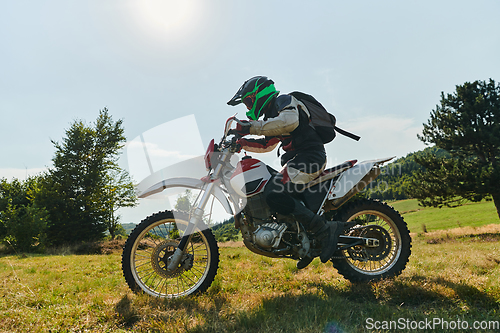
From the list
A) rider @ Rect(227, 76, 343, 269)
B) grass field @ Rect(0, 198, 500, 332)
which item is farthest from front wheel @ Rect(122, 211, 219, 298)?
rider @ Rect(227, 76, 343, 269)

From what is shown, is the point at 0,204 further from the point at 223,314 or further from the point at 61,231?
the point at 223,314

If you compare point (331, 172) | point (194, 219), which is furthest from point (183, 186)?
point (331, 172)

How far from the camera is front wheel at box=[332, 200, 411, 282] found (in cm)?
379

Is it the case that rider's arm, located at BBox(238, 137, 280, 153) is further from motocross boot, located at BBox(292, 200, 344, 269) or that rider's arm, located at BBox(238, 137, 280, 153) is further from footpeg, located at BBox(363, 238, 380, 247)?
footpeg, located at BBox(363, 238, 380, 247)

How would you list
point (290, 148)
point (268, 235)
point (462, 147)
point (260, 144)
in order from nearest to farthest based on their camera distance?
point (268, 235), point (290, 148), point (260, 144), point (462, 147)

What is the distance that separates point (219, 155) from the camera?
3660mm

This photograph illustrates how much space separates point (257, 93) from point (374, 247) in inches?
108

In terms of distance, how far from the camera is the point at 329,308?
2639 millimetres

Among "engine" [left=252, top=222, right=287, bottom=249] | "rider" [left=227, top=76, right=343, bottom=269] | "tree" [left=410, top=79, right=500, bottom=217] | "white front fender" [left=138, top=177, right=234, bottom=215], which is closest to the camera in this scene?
"engine" [left=252, top=222, right=287, bottom=249]

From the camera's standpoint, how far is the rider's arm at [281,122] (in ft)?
10.9

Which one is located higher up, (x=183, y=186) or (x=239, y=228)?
(x=183, y=186)

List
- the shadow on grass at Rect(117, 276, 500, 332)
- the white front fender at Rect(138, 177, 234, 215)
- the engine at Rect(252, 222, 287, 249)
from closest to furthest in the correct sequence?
the shadow on grass at Rect(117, 276, 500, 332) < the engine at Rect(252, 222, 287, 249) < the white front fender at Rect(138, 177, 234, 215)

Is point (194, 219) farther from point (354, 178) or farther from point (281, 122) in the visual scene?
point (354, 178)

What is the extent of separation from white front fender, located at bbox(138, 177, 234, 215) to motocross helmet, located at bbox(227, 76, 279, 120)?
3.86ft
